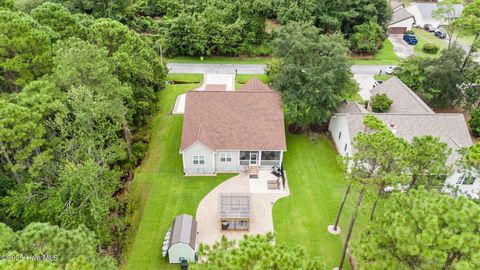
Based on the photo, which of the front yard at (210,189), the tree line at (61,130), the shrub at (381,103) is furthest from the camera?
the shrub at (381,103)

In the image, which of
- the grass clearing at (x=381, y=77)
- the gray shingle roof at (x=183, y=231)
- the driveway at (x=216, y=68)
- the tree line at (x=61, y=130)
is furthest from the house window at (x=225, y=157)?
the grass clearing at (x=381, y=77)

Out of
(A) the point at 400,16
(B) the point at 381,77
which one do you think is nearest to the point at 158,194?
(B) the point at 381,77

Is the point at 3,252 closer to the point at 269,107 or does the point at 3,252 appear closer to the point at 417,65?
the point at 269,107

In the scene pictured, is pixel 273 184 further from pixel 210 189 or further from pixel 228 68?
pixel 228 68

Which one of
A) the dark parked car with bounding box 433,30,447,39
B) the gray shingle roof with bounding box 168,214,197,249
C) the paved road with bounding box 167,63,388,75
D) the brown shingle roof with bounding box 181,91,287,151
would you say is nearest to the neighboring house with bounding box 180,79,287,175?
the brown shingle roof with bounding box 181,91,287,151

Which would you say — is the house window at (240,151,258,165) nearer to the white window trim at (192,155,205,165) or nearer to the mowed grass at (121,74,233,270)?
the mowed grass at (121,74,233,270)

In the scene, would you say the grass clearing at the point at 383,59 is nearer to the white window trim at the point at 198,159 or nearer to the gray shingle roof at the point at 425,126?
the gray shingle roof at the point at 425,126
